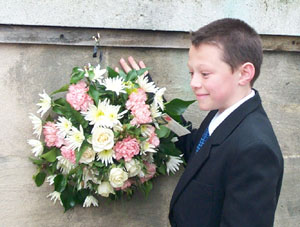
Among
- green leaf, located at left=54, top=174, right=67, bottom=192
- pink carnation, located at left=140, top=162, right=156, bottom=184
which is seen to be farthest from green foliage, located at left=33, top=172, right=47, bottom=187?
pink carnation, located at left=140, top=162, right=156, bottom=184

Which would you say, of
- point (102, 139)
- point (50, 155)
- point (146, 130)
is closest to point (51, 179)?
point (50, 155)

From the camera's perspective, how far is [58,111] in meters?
2.32

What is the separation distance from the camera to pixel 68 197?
2494 millimetres

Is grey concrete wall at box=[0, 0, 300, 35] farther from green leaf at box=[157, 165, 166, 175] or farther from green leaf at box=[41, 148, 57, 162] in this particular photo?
green leaf at box=[157, 165, 166, 175]

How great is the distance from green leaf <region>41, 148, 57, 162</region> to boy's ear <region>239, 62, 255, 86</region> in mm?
1062

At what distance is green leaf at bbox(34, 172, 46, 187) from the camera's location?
8.08 feet

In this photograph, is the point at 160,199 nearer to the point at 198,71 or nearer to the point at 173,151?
the point at 173,151

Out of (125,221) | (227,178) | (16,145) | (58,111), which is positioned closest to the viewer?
(227,178)

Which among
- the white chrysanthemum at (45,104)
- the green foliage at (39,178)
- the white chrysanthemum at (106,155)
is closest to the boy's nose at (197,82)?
the white chrysanthemum at (106,155)

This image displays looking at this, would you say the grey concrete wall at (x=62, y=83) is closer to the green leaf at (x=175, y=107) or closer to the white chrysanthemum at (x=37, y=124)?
the white chrysanthemum at (x=37, y=124)

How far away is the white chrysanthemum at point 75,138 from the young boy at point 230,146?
54cm

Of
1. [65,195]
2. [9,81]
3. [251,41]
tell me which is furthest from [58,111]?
[251,41]

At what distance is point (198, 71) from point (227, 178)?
1.64ft

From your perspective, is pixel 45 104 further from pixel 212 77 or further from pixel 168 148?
pixel 212 77
